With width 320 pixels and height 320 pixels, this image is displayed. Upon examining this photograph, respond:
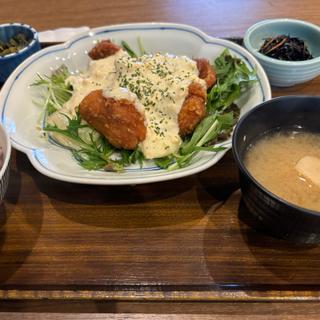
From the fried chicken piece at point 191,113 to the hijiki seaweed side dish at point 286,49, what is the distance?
60 centimetres

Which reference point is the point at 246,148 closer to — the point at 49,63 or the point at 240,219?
the point at 240,219

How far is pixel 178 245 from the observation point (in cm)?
123

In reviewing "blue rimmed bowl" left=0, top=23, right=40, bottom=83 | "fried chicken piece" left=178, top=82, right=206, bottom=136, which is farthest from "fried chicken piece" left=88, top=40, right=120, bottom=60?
"fried chicken piece" left=178, top=82, right=206, bottom=136

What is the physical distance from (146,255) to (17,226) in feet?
1.59

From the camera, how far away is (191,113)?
152 centimetres

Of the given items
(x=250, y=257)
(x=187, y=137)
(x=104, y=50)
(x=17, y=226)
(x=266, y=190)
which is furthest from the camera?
(x=104, y=50)

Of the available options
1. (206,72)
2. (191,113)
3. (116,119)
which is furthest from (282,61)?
(116,119)

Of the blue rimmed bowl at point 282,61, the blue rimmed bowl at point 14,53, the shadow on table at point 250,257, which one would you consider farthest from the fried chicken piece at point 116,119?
the blue rimmed bowl at point 282,61

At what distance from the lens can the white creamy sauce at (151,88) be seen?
4.91ft

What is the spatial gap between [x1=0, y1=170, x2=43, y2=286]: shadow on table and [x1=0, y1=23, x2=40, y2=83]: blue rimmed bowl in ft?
2.21

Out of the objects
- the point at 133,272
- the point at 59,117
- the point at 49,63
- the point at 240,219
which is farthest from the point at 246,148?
the point at 49,63

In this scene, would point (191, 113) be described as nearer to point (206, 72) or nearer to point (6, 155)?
point (206, 72)

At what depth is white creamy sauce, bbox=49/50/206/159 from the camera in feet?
4.91

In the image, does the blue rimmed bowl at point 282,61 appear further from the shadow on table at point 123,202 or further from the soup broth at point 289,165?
the shadow on table at point 123,202
